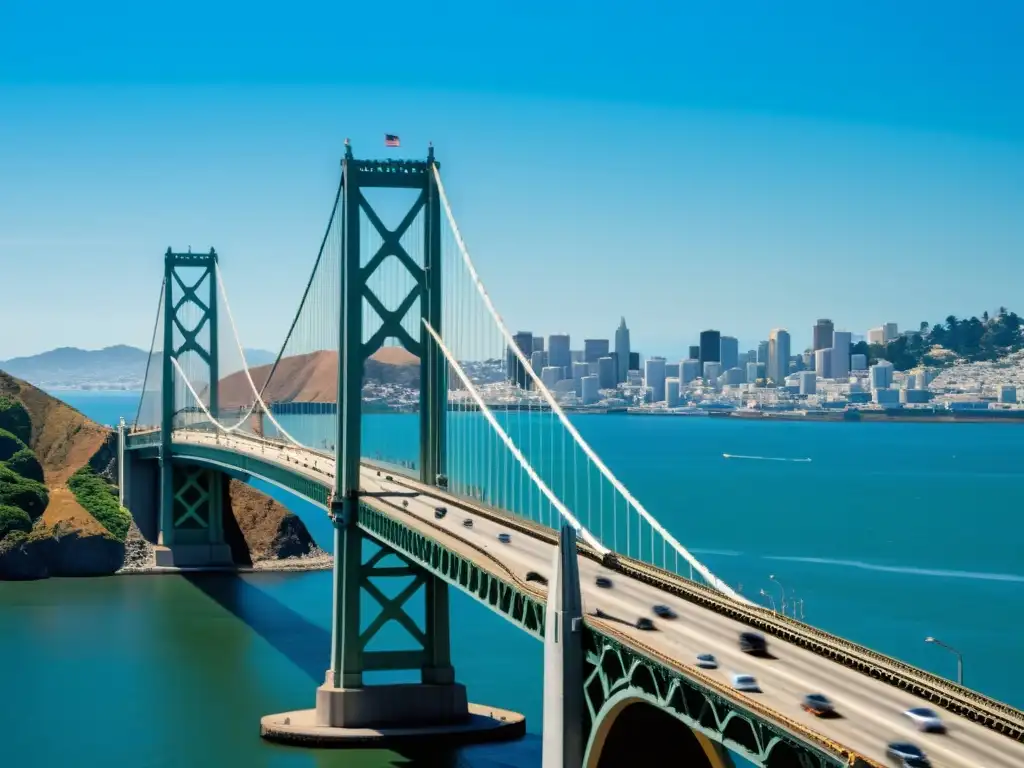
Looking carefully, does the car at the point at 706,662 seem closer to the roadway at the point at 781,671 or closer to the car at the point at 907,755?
the roadway at the point at 781,671

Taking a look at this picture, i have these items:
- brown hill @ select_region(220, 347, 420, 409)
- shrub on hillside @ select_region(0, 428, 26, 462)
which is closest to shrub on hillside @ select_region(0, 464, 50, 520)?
shrub on hillside @ select_region(0, 428, 26, 462)

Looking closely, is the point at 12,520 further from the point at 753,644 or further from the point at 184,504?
the point at 753,644

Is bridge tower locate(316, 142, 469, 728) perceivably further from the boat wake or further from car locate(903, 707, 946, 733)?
the boat wake

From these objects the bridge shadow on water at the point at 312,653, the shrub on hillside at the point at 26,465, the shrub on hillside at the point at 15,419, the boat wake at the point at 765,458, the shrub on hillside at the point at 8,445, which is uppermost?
the shrub on hillside at the point at 15,419

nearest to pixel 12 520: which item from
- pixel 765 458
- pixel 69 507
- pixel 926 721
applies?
pixel 69 507

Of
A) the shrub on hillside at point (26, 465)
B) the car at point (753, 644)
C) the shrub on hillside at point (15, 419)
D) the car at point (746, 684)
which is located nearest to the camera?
the car at point (746, 684)

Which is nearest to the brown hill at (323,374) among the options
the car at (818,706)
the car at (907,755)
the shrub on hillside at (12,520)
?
the shrub on hillside at (12,520)

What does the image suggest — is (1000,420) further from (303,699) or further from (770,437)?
(303,699)

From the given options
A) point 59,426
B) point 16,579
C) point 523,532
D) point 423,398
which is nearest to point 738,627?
point 523,532
